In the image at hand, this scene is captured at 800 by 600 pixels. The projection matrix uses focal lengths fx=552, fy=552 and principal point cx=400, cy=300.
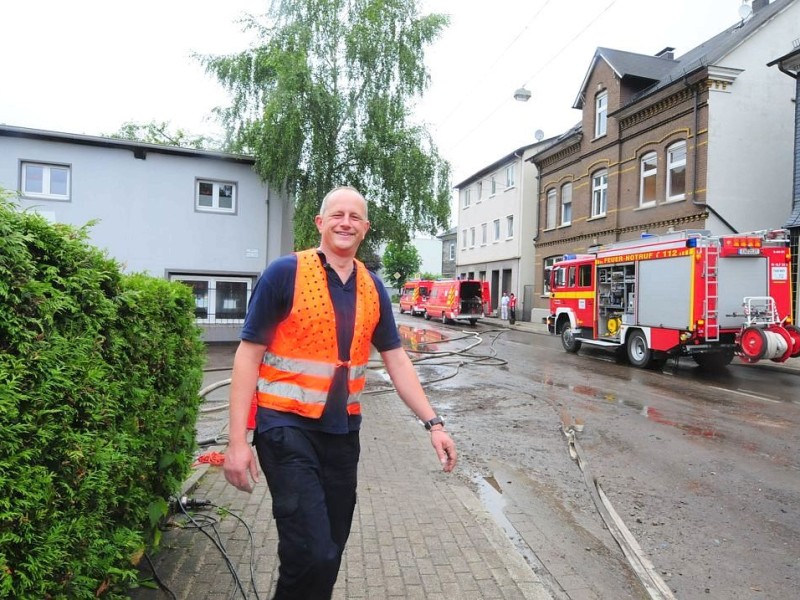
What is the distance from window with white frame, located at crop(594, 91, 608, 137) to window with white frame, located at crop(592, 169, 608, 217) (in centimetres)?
191

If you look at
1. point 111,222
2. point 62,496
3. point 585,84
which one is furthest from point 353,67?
point 62,496

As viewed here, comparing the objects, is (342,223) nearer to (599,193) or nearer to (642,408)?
(642,408)

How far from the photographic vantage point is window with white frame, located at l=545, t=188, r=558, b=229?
30516 millimetres

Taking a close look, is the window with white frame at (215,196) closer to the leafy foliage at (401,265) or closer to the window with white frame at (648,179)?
the window with white frame at (648,179)

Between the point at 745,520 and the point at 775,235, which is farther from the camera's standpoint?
the point at 775,235

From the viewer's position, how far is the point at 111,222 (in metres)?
16.3

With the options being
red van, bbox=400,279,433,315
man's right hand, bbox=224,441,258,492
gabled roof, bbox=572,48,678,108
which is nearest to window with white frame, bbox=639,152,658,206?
gabled roof, bbox=572,48,678,108

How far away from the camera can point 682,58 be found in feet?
85.6

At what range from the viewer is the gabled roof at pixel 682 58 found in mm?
19750

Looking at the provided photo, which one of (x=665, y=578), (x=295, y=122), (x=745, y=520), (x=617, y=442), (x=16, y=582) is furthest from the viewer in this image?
(x=295, y=122)

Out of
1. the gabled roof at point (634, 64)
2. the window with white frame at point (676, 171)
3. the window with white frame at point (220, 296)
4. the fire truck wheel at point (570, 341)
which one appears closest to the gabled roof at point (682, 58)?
the gabled roof at point (634, 64)

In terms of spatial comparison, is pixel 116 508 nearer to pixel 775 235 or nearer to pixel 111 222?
pixel 775 235

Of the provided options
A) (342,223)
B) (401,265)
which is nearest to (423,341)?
(342,223)

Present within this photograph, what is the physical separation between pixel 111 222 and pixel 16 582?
55.1 ft
